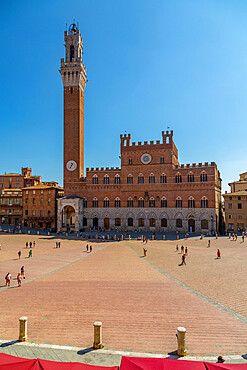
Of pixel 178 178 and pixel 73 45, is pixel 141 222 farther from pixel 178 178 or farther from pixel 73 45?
pixel 73 45

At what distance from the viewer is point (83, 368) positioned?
253 inches

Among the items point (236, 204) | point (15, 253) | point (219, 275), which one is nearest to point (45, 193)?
point (15, 253)

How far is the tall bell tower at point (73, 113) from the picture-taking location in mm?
55656

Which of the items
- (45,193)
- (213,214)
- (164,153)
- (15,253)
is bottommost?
(15,253)

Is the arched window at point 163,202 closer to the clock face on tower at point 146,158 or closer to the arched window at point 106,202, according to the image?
the clock face on tower at point 146,158

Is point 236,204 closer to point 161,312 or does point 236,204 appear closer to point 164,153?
point 164,153

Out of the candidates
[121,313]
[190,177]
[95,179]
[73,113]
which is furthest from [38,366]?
[73,113]

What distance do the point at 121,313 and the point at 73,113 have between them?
52447 millimetres

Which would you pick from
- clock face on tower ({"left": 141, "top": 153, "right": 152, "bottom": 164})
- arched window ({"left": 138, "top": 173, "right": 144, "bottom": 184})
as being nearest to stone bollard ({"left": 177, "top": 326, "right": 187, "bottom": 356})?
arched window ({"left": 138, "top": 173, "right": 144, "bottom": 184})

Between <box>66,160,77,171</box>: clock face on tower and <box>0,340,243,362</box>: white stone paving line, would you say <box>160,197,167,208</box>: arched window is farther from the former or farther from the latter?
<box>0,340,243,362</box>: white stone paving line

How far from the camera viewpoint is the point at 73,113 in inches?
2226

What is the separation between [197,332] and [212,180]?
137 ft

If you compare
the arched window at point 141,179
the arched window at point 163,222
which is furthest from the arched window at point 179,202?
the arched window at point 141,179

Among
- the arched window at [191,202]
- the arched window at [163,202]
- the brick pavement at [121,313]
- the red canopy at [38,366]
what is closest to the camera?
the red canopy at [38,366]
